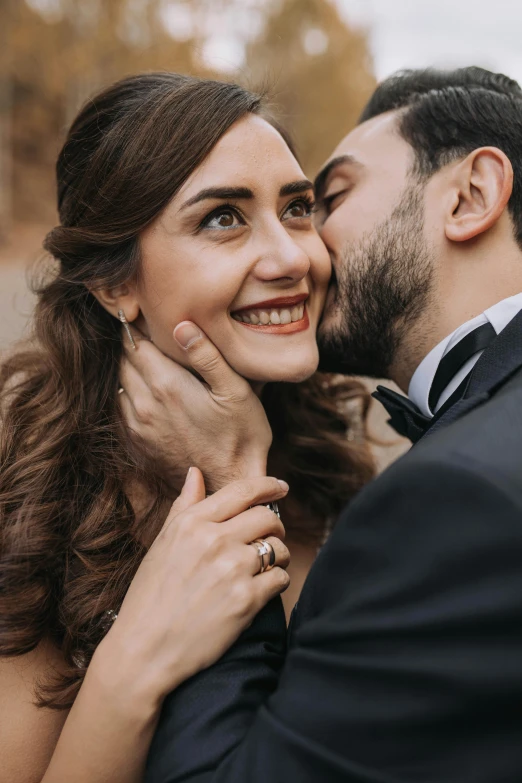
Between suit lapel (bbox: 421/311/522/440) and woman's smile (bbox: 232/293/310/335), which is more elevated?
woman's smile (bbox: 232/293/310/335)

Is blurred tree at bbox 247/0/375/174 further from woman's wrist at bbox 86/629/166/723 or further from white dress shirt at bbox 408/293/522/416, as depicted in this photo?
woman's wrist at bbox 86/629/166/723

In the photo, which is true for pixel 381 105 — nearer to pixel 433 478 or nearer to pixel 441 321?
pixel 441 321

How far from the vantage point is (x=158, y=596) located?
186 centimetres

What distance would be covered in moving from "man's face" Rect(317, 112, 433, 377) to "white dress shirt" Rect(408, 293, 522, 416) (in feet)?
0.60

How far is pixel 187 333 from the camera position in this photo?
2338 mm

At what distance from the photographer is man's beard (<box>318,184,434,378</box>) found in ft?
8.54

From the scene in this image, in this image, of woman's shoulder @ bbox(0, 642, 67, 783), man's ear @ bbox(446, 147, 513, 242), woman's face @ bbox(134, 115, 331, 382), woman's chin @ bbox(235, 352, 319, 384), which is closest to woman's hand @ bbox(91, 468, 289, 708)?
woman's shoulder @ bbox(0, 642, 67, 783)

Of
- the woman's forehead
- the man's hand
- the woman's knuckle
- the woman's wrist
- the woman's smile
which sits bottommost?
the woman's wrist

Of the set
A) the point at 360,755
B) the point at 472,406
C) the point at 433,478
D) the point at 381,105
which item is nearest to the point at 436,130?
the point at 381,105

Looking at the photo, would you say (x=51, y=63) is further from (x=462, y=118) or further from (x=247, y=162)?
(x=247, y=162)

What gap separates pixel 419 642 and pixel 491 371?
0.79 meters

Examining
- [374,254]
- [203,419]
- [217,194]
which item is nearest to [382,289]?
[374,254]

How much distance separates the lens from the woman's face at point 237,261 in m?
2.34

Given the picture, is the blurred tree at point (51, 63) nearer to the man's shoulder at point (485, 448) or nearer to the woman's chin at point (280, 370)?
the woman's chin at point (280, 370)
